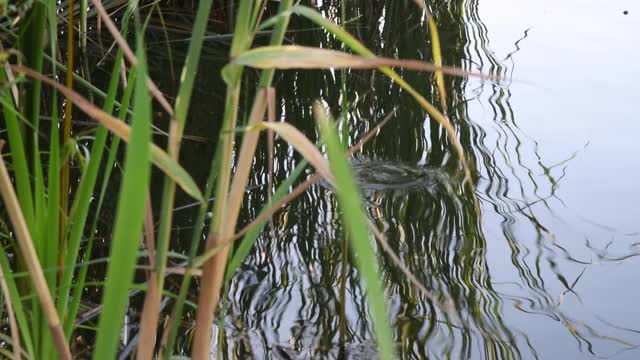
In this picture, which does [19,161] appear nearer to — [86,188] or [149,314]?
[86,188]

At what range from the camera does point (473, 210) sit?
1.58 meters

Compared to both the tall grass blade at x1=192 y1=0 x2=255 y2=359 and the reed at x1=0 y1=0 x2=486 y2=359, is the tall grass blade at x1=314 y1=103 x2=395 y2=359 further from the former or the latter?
the tall grass blade at x1=192 y1=0 x2=255 y2=359

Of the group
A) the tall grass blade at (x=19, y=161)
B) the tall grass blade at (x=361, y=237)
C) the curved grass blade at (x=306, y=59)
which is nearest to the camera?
the tall grass blade at (x=361, y=237)

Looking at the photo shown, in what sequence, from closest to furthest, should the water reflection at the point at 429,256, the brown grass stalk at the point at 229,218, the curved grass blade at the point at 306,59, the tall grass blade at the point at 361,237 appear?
1. the tall grass blade at the point at 361,237
2. the curved grass blade at the point at 306,59
3. the brown grass stalk at the point at 229,218
4. the water reflection at the point at 429,256

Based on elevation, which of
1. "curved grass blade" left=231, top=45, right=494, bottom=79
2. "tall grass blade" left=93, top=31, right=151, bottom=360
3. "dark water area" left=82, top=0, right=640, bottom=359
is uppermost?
"dark water area" left=82, top=0, right=640, bottom=359

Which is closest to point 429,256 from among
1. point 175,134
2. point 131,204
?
point 175,134

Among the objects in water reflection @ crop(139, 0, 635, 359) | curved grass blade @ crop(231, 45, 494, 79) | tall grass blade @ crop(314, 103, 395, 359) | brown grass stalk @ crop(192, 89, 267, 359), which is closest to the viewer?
tall grass blade @ crop(314, 103, 395, 359)

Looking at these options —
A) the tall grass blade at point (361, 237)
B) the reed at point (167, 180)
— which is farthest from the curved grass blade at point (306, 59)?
the tall grass blade at point (361, 237)

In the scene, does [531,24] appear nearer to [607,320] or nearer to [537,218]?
[537,218]

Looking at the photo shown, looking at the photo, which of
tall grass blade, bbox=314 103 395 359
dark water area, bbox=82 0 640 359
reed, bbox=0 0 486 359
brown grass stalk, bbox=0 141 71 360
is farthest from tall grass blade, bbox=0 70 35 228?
tall grass blade, bbox=314 103 395 359

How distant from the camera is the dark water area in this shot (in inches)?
47.9

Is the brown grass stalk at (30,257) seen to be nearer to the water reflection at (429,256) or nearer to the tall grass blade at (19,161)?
the tall grass blade at (19,161)

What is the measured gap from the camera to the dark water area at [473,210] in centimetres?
122

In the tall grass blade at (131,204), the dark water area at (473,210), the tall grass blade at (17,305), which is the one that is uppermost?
the dark water area at (473,210)
